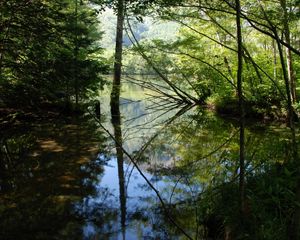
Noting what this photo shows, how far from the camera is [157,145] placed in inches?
380

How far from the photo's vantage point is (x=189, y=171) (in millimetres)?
6840

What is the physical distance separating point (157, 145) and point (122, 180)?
3136 millimetres

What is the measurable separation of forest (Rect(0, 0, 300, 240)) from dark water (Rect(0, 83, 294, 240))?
0.03 meters

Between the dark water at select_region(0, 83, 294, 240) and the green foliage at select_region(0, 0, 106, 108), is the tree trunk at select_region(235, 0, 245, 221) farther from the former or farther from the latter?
the green foliage at select_region(0, 0, 106, 108)

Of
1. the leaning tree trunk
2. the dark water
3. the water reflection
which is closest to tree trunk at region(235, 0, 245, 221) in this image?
the dark water

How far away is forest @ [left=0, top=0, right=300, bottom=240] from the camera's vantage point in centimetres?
402

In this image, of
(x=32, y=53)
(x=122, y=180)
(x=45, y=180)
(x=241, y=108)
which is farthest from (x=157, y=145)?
(x=241, y=108)

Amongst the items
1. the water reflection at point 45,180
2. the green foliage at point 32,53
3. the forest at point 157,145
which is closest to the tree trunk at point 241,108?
the forest at point 157,145

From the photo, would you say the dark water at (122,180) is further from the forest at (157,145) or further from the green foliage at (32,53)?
the green foliage at (32,53)

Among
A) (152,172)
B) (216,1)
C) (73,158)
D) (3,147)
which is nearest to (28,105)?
(3,147)

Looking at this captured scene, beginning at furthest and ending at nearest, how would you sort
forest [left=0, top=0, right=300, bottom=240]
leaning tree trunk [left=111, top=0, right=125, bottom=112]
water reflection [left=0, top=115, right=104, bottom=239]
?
leaning tree trunk [left=111, top=0, right=125, bottom=112] → water reflection [left=0, top=115, right=104, bottom=239] → forest [left=0, top=0, right=300, bottom=240]

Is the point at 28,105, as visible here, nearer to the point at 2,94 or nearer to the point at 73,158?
the point at 2,94

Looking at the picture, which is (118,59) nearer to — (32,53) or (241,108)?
(32,53)

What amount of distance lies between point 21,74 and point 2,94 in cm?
97
